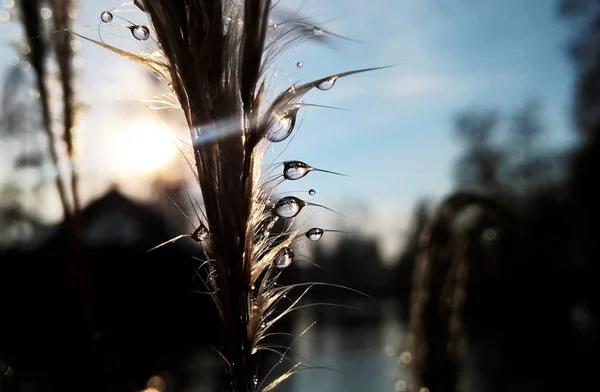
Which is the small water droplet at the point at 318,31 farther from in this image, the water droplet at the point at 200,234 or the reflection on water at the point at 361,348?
the reflection on water at the point at 361,348

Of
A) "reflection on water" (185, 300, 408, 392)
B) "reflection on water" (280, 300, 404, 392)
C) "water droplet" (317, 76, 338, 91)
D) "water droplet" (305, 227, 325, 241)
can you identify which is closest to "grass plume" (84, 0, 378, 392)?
"water droplet" (317, 76, 338, 91)

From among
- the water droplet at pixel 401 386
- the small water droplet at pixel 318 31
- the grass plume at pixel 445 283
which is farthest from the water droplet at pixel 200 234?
the water droplet at pixel 401 386

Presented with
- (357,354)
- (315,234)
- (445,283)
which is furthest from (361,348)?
(315,234)

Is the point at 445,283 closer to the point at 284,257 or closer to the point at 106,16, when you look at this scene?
the point at 284,257

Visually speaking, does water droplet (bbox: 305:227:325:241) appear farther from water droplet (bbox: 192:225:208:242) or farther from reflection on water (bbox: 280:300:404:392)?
reflection on water (bbox: 280:300:404:392)

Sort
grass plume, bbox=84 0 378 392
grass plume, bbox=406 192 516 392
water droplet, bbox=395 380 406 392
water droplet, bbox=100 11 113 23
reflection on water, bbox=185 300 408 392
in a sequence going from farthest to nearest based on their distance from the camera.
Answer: reflection on water, bbox=185 300 408 392, water droplet, bbox=395 380 406 392, grass plume, bbox=406 192 516 392, water droplet, bbox=100 11 113 23, grass plume, bbox=84 0 378 392

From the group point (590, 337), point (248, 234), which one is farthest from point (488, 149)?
point (248, 234)
